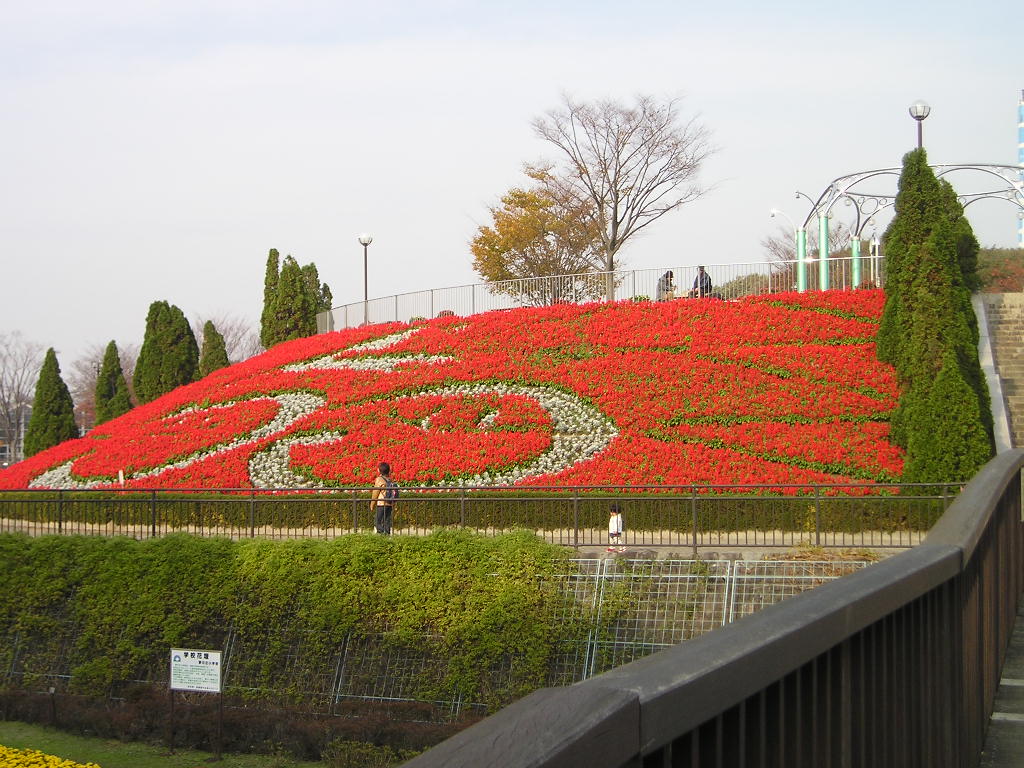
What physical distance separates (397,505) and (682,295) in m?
16.3

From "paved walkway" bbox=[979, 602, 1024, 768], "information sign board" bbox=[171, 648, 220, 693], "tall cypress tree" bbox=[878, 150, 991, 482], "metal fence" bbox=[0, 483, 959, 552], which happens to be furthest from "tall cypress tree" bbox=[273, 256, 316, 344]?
"paved walkway" bbox=[979, 602, 1024, 768]

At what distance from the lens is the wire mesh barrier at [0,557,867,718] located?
1115 centimetres

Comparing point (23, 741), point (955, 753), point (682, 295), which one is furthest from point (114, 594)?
point (682, 295)

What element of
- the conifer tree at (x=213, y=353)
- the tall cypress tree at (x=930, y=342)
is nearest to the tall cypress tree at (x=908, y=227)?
the tall cypress tree at (x=930, y=342)

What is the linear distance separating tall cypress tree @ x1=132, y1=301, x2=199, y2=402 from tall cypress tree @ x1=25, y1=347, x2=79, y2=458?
2.78 meters

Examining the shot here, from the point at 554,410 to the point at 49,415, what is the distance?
976 inches

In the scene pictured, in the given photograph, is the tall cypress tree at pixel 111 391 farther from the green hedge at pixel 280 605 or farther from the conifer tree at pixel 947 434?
the conifer tree at pixel 947 434

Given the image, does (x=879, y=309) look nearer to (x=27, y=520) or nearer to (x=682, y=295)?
(x=682, y=295)

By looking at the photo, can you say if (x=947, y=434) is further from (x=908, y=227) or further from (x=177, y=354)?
(x=177, y=354)

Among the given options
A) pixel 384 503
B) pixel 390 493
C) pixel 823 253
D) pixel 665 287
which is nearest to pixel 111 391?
pixel 665 287

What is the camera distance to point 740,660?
1863mm

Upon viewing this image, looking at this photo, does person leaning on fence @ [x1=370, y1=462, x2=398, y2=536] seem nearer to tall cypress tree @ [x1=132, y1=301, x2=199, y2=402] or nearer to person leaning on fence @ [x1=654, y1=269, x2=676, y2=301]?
person leaning on fence @ [x1=654, y1=269, x2=676, y2=301]

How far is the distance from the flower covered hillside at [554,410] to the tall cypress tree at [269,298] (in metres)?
9.67

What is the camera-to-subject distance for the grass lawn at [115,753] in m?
10.8
